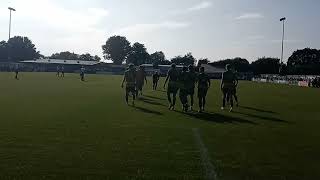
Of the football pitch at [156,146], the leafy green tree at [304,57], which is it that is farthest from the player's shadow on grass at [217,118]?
the leafy green tree at [304,57]

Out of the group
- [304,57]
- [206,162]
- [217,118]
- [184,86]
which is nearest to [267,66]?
[304,57]

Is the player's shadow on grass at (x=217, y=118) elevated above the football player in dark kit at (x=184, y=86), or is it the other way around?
the football player in dark kit at (x=184, y=86)

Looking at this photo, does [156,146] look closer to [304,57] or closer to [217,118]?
[217,118]

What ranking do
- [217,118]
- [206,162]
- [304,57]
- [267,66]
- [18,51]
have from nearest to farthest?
[206,162], [217,118], [267,66], [304,57], [18,51]

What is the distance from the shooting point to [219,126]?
1619cm

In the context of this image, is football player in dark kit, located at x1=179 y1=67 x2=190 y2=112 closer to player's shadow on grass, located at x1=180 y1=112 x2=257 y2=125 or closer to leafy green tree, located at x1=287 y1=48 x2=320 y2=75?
player's shadow on grass, located at x1=180 y1=112 x2=257 y2=125

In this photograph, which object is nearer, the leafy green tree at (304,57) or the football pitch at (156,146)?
the football pitch at (156,146)

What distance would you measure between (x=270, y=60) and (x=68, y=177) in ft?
474

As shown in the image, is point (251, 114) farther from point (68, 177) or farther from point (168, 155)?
point (68, 177)

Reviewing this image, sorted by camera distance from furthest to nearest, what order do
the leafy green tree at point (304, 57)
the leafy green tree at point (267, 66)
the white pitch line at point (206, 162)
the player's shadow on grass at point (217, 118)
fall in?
the leafy green tree at point (304, 57)
the leafy green tree at point (267, 66)
the player's shadow on grass at point (217, 118)
the white pitch line at point (206, 162)

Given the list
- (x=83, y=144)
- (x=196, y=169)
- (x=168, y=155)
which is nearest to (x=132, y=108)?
(x=83, y=144)

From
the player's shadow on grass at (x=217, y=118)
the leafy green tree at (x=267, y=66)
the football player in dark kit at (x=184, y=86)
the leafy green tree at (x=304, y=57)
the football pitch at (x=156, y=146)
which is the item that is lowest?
the football pitch at (x=156, y=146)

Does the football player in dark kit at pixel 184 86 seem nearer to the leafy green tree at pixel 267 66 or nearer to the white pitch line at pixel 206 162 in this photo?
the white pitch line at pixel 206 162

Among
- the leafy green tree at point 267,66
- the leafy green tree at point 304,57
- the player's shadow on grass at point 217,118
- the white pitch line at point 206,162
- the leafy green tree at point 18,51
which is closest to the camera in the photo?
the white pitch line at point 206,162
